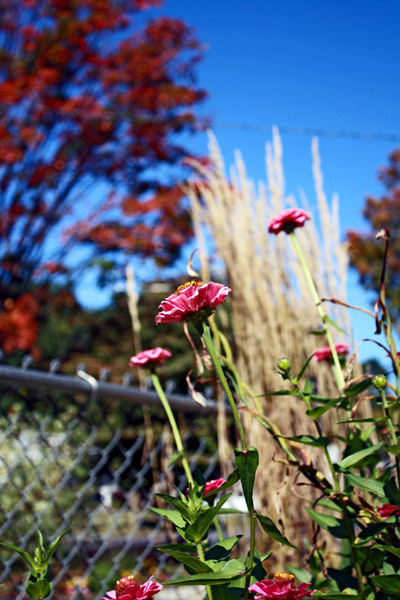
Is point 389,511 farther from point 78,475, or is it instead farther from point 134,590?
point 78,475

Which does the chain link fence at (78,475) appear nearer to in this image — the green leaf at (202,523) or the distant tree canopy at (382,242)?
the green leaf at (202,523)

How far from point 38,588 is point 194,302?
1.19ft

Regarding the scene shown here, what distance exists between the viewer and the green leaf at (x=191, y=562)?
1.83ft

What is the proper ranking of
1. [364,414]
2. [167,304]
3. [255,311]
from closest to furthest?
1. [167,304]
2. [364,414]
3. [255,311]

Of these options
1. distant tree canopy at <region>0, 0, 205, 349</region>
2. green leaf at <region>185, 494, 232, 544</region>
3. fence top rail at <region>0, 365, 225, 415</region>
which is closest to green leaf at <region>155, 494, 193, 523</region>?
green leaf at <region>185, 494, 232, 544</region>

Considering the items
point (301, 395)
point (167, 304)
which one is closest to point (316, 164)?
point (301, 395)

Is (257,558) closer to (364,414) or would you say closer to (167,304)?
(167,304)

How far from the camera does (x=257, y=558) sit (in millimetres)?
658

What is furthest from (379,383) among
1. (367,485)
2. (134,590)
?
(134,590)

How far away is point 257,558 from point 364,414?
41.1 inches

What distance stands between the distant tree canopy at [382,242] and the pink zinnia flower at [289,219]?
8073 millimetres

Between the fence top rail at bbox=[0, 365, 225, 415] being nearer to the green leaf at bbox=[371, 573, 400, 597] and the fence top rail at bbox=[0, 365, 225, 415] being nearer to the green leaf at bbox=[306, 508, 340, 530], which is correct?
the green leaf at bbox=[306, 508, 340, 530]

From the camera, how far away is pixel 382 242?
9328mm

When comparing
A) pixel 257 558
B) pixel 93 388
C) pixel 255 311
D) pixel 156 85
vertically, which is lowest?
pixel 257 558
